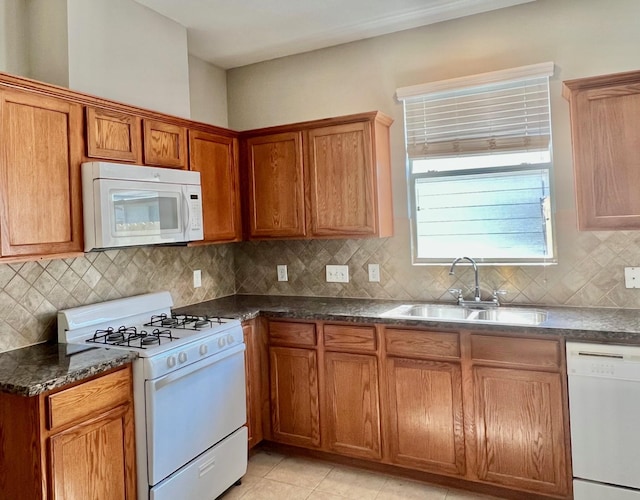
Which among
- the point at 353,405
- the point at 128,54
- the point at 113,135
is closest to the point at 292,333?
the point at 353,405

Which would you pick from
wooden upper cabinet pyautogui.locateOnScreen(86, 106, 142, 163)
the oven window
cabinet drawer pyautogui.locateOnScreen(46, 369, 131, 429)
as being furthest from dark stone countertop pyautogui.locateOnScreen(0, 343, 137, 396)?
wooden upper cabinet pyautogui.locateOnScreen(86, 106, 142, 163)

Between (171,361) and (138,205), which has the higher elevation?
(138,205)

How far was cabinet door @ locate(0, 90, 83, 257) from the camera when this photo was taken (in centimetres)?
192

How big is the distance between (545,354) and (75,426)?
2.12 m

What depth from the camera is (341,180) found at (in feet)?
9.78

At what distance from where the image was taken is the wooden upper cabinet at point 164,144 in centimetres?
256

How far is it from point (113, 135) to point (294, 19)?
1401mm

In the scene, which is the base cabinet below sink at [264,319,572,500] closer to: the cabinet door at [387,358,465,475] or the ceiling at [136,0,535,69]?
the cabinet door at [387,358,465,475]

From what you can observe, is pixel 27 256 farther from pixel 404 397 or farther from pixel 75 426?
pixel 404 397

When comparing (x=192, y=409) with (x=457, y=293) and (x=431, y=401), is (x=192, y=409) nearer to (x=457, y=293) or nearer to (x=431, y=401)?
(x=431, y=401)

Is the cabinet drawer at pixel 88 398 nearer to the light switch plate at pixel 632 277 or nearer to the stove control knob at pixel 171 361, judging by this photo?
the stove control knob at pixel 171 361

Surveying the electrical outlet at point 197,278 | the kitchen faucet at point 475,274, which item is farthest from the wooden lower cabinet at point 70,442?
the kitchen faucet at point 475,274

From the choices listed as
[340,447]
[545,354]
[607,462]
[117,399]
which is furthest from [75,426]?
[607,462]

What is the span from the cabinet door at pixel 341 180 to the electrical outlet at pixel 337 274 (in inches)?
14.6
